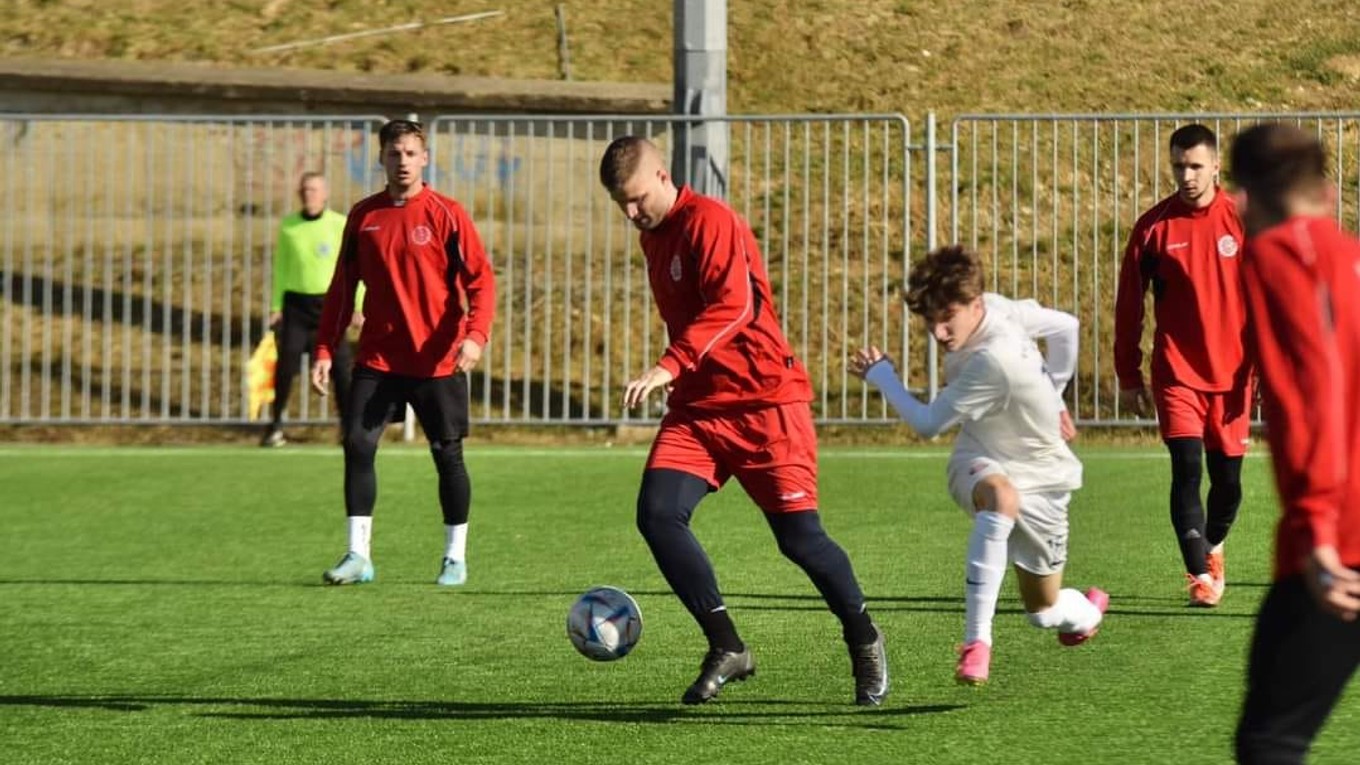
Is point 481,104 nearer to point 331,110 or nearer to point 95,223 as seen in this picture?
point 331,110

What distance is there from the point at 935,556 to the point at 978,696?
3.63 m

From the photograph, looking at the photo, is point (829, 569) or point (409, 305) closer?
point (829, 569)

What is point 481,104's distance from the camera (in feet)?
67.3

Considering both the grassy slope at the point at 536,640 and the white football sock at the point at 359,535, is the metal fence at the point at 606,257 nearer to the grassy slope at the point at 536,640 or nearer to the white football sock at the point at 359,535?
the grassy slope at the point at 536,640

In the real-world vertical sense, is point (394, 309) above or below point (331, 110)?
below

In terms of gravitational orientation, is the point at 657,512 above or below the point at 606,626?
above

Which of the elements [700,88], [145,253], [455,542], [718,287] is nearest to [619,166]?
[718,287]

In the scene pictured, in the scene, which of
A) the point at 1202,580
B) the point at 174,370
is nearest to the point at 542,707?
the point at 1202,580

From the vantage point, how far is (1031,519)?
6949 mm

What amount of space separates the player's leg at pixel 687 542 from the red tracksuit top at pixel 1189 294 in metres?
2.45

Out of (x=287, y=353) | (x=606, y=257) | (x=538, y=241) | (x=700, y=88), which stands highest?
(x=700, y=88)

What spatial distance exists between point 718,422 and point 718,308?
1.36ft

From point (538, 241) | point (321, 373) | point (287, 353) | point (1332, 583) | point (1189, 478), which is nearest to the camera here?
point (1332, 583)

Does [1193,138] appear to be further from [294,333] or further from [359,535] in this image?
[294,333]
